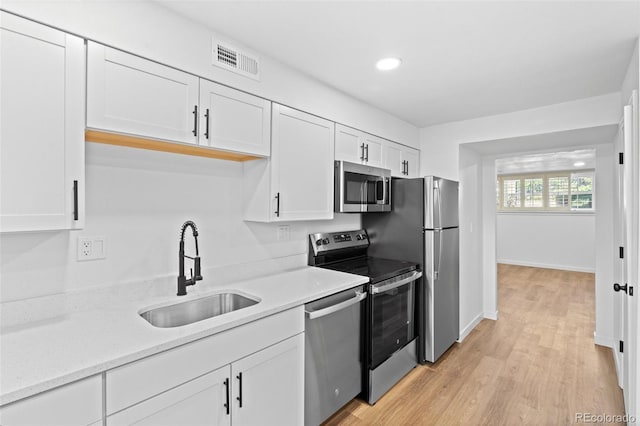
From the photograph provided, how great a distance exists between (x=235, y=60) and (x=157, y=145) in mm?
700

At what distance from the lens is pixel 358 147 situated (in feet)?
9.65

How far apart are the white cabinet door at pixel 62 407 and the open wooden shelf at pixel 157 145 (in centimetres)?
106

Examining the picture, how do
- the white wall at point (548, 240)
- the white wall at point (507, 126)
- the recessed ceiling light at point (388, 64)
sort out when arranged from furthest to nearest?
the white wall at point (548, 240) → the white wall at point (507, 126) → the recessed ceiling light at point (388, 64)

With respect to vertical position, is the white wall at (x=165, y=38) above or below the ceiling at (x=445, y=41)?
below

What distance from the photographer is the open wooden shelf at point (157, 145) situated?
1575 mm

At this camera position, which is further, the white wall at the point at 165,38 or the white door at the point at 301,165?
the white door at the point at 301,165

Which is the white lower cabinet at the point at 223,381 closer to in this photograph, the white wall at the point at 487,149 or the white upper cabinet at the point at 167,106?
the white upper cabinet at the point at 167,106

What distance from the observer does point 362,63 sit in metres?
2.25

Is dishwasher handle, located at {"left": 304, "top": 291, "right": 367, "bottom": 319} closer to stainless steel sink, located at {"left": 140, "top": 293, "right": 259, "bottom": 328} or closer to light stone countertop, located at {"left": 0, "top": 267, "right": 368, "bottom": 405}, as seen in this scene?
light stone countertop, located at {"left": 0, "top": 267, "right": 368, "bottom": 405}

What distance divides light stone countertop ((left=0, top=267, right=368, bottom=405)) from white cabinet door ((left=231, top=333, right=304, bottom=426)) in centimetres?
23

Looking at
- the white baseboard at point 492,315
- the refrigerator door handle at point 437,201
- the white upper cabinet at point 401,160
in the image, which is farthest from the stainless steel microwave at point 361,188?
the white baseboard at point 492,315

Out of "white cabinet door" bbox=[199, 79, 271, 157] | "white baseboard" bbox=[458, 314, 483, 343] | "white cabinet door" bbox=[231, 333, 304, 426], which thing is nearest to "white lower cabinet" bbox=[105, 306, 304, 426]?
"white cabinet door" bbox=[231, 333, 304, 426]

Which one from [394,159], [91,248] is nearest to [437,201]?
[394,159]

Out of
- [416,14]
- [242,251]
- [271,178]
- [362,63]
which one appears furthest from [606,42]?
[242,251]
